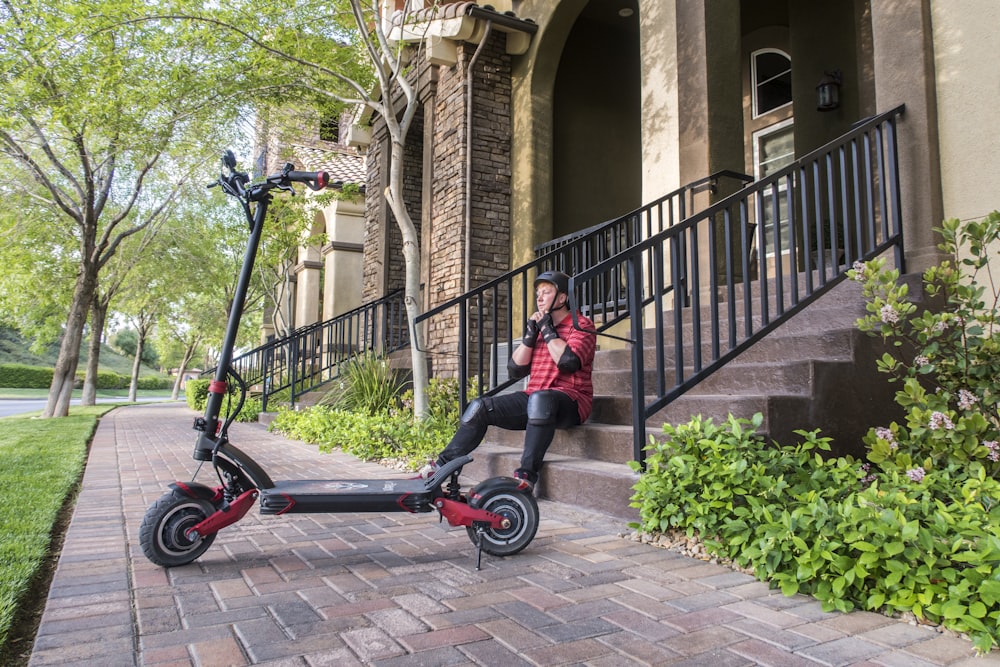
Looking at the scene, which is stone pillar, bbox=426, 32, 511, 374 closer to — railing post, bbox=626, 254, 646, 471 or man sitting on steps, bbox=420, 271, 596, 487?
man sitting on steps, bbox=420, 271, 596, 487

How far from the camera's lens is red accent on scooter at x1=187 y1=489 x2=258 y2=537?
2.64m

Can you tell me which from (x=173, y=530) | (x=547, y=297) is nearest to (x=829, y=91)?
(x=547, y=297)

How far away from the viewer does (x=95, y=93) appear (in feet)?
25.9

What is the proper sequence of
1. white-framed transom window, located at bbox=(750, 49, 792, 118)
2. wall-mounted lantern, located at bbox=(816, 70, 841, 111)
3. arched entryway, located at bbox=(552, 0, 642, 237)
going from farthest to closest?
1. arched entryway, located at bbox=(552, 0, 642, 237)
2. white-framed transom window, located at bbox=(750, 49, 792, 118)
3. wall-mounted lantern, located at bbox=(816, 70, 841, 111)

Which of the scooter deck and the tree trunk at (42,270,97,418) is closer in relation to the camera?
the scooter deck

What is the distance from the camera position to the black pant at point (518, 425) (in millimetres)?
3479

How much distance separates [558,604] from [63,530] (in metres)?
2.70

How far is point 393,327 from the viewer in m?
10.2

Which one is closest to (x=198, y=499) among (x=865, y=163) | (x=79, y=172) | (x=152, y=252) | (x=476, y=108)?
(x=865, y=163)

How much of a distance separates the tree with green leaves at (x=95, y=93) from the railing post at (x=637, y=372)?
5.48 metres

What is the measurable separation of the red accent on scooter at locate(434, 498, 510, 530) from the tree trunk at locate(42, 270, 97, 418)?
40.6 feet

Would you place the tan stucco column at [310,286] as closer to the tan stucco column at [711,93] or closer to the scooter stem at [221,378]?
the tan stucco column at [711,93]

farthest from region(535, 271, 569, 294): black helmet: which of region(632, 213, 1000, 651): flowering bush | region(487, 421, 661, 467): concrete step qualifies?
region(632, 213, 1000, 651): flowering bush

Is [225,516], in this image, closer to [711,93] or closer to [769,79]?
[711,93]
